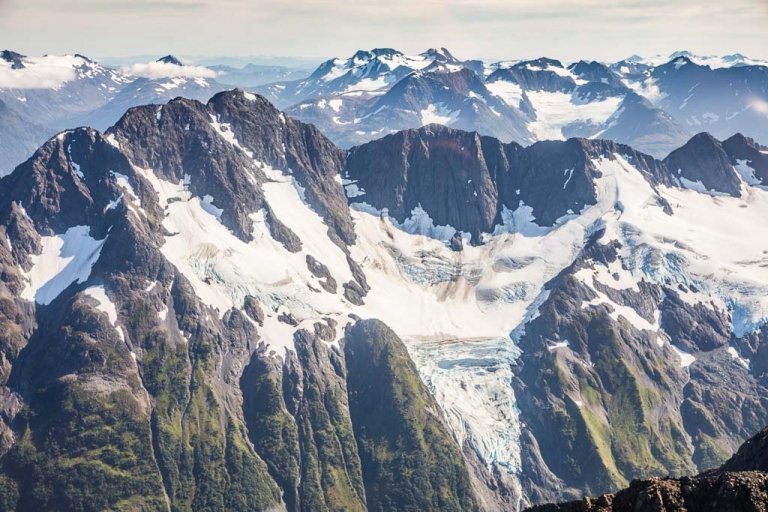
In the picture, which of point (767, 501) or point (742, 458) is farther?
point (742, 458)

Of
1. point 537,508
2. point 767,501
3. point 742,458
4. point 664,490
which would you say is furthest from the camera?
point 742,458

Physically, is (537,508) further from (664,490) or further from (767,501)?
(767,501)

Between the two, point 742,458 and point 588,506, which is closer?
point 588,506

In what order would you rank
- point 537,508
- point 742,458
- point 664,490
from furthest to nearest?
1. point 742,458
2. point 537,508
3. point 664,490

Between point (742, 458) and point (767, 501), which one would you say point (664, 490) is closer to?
point (767, 501)

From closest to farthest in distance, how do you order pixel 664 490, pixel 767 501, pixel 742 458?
pixel 767 501 < pixel 664 490 < pixel 742 458

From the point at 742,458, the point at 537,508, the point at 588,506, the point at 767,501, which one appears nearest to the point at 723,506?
the point at 767,501

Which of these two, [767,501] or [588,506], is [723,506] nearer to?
[767,501]

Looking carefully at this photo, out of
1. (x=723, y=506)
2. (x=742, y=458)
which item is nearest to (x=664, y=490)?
(x=723, y=506)
